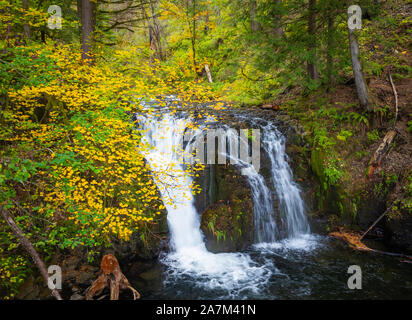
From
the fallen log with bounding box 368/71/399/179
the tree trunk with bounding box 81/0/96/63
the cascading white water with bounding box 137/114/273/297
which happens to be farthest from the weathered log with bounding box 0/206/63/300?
the fallen log with bounding box 368/71/399/179

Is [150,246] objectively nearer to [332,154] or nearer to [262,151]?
[262,151]

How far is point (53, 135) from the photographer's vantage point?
556 centimetres

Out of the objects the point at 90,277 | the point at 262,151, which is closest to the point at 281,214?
the point at 262,151

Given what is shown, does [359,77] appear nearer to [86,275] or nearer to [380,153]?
[380,153]

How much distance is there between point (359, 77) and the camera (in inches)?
307

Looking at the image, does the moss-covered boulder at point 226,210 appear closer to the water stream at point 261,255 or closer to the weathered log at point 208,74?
the water stream at point 261,255

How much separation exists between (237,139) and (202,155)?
143 centimetres

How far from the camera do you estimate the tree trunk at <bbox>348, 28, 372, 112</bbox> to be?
756 centimetres

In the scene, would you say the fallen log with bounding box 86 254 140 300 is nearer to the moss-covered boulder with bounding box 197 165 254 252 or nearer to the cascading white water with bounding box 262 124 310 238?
the moss-covered boulder with bounding box 197 165 254 252

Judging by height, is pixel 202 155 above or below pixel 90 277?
above

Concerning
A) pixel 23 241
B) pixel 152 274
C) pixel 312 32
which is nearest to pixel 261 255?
pixel 152 274

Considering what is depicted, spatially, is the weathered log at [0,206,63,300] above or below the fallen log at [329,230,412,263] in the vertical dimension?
above

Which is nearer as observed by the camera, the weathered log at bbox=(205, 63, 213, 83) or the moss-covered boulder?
the moss-covered boulder

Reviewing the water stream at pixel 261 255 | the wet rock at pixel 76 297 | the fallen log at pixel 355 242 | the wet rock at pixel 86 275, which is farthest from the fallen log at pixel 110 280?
the fallen log at pixel 355 242
